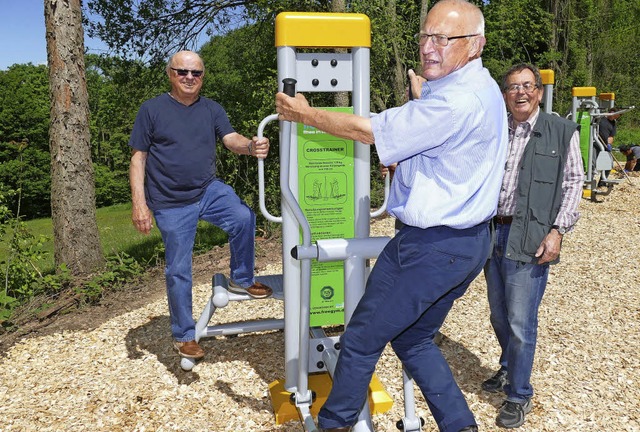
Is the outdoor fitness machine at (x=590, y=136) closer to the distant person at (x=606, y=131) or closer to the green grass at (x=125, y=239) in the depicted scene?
the distant person at (x=606, y=131)

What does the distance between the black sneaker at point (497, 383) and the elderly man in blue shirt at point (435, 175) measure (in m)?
1.46

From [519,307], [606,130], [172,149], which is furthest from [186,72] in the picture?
[606,130]

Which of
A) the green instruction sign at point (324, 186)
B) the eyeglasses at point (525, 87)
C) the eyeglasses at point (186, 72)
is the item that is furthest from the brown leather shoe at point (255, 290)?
the eyeglasses at point (525, 87)

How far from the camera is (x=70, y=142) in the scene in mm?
5777

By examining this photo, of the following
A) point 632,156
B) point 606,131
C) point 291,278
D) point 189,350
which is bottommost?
point 189,350

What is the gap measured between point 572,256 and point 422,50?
518 cm

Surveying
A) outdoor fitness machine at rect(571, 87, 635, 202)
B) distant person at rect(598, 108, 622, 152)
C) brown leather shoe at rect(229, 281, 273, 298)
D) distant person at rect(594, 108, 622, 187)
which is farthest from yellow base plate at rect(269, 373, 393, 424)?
distant person at rect(598, 108, 622, 152)

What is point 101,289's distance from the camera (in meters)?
5.42

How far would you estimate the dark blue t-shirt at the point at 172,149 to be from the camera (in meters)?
3.52

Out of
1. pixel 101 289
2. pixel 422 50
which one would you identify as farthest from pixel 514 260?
pixel 101 289

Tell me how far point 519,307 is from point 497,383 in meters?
0.71

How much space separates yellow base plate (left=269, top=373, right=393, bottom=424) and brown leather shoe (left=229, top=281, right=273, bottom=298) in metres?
0.52

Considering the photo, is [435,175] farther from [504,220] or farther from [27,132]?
[27,132]

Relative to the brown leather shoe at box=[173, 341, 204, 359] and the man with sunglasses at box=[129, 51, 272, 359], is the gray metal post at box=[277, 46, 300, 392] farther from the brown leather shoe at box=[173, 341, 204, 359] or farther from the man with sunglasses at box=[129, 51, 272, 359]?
the brown leather shoe at box=[173, 341, 204, 359]
